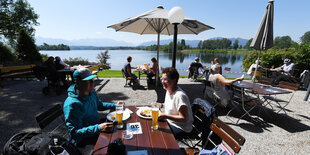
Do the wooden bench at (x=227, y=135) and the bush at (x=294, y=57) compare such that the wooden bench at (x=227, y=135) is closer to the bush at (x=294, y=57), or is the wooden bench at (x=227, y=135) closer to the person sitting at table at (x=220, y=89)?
the person sitting at table at (x=220, y=89)

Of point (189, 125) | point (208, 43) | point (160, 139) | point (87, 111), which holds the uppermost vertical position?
point (208, 43)

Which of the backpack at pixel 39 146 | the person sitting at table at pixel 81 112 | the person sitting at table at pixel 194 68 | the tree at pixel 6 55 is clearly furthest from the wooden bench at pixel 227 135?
the tree at pixel 6 55

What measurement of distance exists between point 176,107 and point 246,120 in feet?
9.92

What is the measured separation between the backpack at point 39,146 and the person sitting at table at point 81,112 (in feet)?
1.02

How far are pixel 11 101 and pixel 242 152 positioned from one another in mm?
7191

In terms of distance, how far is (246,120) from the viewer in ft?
12.4

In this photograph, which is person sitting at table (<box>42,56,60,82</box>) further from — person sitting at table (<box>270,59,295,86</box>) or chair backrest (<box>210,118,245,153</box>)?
person sitting at table (<box>270,59,295,86</box>)

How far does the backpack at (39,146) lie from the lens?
42.6 inches

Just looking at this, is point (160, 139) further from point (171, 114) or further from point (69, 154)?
point (69, 154)

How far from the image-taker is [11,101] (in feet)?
15.9

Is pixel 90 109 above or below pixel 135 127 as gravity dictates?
above

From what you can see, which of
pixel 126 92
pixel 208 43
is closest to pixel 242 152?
pixel 126 92

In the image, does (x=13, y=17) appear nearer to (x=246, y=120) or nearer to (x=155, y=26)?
(x=155, y=26)

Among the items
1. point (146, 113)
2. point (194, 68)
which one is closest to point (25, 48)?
point (194, 68)
